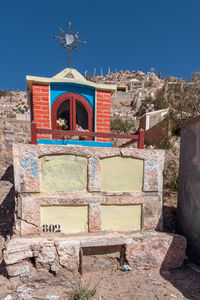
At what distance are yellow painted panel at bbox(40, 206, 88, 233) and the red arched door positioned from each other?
1.95 meters

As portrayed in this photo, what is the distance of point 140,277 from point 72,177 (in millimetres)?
2208

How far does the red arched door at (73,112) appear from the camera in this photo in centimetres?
385

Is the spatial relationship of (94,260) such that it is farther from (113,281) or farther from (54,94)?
(54,94)

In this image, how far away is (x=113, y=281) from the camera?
268cm

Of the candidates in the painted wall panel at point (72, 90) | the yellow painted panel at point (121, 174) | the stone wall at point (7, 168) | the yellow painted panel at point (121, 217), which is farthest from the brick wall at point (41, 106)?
the stone wall at point (7, 168)

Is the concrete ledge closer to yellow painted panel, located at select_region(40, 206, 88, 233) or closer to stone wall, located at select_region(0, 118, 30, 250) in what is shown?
yellow painted panel, located at select_region(40, 206, 88, 233)

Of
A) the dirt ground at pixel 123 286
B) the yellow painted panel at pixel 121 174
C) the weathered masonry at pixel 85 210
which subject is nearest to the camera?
the dirt ground at pixel 123 286

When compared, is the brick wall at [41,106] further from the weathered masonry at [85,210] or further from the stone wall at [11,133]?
the stone wall at [11,133]

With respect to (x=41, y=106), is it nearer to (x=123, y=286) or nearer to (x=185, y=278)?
(x=123, y=286)

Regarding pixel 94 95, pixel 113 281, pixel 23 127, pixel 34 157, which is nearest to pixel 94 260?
pixel 113 281

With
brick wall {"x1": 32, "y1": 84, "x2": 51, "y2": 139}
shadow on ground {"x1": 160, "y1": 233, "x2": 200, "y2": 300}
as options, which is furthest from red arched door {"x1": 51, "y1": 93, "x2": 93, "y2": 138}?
shadow on ground {"x1": 160, "y1": 233, "x2": 200, "y2": 300}

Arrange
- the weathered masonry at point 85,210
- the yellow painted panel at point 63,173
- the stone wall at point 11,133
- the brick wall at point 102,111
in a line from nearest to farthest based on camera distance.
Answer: the weathered masonry at point 85,210 → the yellow painted panel at point 63,173 → the brick wall at point 102,111 → the stone wall at point 11,133

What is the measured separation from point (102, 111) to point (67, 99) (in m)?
0.95

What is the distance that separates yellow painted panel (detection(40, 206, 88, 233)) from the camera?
9.52ft
